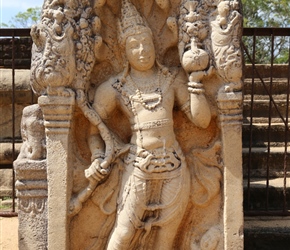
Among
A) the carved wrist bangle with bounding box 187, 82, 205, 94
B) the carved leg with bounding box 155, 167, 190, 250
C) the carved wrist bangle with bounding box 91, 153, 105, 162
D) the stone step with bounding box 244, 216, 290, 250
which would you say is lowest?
the stone step with bounding box 244, 216, 290, 250

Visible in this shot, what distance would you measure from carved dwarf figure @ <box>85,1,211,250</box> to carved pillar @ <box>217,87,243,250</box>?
6.9 inches

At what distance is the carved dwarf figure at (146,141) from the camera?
3.13 meters

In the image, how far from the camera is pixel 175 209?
316 cm

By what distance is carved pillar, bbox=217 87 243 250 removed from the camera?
3.11 meters

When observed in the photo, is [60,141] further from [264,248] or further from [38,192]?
[264,248]

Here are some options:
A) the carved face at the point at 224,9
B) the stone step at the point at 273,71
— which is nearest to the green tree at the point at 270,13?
the stone step at the point at 273,71

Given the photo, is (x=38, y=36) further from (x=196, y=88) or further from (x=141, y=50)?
(x=196, y=88)

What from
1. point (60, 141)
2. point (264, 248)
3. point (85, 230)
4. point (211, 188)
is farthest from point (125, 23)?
point (264, 248)

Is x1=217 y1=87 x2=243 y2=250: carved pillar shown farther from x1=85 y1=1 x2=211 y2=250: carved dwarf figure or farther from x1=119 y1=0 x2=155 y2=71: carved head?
x1=119 y1=0 x2=155 y2=71: carved head

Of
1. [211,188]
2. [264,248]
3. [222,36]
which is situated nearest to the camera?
[222,36]

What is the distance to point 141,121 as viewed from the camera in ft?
10.3

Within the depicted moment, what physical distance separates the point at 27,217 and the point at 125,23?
1718 mm

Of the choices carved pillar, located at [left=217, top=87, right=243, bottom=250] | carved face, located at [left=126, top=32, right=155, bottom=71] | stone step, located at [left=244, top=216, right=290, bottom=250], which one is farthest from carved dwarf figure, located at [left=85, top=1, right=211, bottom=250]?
stone step, located at [left=244, top=216, right=290, bottom=250]

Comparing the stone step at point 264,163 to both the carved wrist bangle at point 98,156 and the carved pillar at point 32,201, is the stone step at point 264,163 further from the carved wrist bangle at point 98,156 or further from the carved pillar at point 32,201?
the carved pillar at point 32,201
